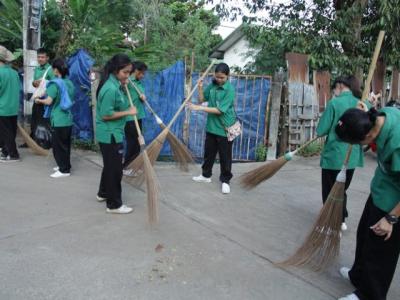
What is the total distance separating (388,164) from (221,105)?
287 cm

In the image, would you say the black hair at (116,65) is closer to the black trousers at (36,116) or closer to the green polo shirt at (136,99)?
the green polo shirt at (136,99)

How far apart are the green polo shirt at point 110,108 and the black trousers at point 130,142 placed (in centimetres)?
145

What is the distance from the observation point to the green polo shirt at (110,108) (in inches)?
159

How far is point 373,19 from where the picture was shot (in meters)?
9.20

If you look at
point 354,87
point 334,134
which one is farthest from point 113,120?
point 354,87

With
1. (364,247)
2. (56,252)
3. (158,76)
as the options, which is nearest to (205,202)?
(56,252)

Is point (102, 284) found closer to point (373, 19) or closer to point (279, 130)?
point (279, 130)

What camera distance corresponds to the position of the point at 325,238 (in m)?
3.29

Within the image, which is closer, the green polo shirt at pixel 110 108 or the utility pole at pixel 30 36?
the green polo shirt at pixel 110 108

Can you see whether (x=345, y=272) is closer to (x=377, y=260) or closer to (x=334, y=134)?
(x=377, y=260)

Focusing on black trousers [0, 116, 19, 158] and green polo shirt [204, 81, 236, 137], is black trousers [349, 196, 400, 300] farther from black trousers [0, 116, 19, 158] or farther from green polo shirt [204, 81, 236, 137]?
black trousers [0, 116, 19, 158]

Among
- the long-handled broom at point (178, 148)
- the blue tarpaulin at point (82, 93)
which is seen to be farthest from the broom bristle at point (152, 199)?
the blue tarpaulin at point (82, 93)

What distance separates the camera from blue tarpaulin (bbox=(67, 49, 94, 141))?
744cm

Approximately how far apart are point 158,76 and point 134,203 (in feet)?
9.62
